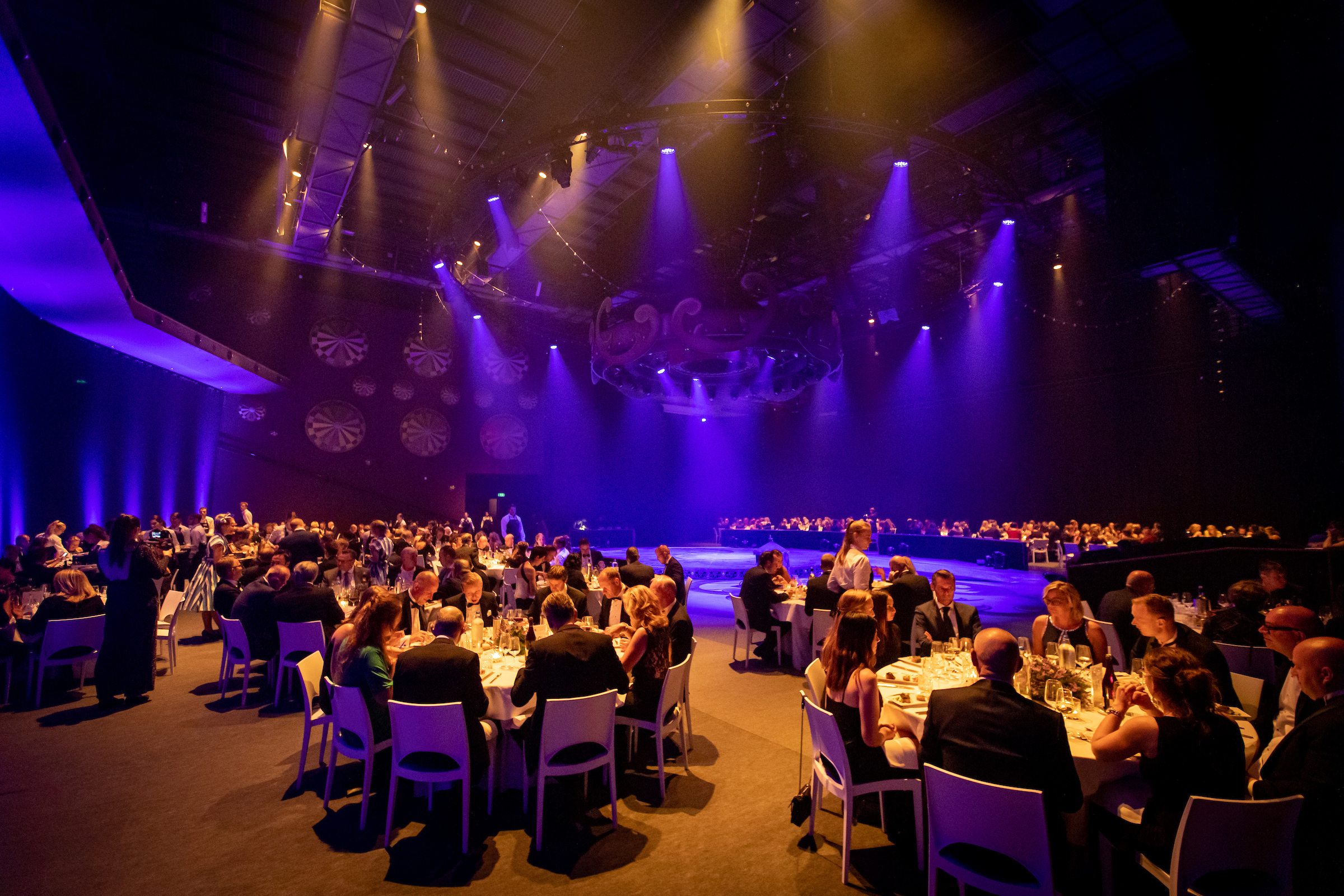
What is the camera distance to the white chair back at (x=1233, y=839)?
2.12 meters

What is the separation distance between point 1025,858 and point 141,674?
24.3 ft

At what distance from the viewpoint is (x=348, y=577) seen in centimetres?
652

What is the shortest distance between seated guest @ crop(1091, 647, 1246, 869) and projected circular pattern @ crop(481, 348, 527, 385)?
1833 centimetres

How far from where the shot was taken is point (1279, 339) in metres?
13.0

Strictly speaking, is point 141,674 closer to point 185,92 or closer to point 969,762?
point 969,762

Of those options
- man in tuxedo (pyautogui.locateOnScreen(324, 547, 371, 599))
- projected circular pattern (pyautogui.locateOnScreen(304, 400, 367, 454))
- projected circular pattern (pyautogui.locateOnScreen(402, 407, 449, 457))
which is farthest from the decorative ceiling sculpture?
projected circular pattern (pyautogui.locateOnScreen(304, 400, 367, 454))

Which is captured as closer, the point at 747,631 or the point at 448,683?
the point at 448,683

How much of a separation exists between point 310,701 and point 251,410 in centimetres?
1343

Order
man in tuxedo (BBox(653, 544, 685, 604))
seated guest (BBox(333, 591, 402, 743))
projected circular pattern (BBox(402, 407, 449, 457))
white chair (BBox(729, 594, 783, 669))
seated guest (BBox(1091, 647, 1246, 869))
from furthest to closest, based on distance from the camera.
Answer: projected circular pattern (BBox(402, 407, 449, 457)) → man in tuxedo (BBox(653, 544, 685, 604)) → white chair (BBox(729, 594, 783, 669)) → seated guest (BBox(333, 591, 402, 743)) → seated guest (BBox(1091, 647, 1246, 869))

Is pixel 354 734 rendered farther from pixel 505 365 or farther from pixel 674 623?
pixel 505 365

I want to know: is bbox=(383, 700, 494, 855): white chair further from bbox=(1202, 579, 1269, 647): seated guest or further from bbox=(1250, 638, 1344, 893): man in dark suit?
bbox=(1202, 579, 1269, 647): seated guest

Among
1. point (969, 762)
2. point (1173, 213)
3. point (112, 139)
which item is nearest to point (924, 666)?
point (969, 762)

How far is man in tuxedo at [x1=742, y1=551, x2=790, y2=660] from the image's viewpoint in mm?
7176

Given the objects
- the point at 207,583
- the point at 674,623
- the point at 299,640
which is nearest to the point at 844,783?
the point at 674,623
